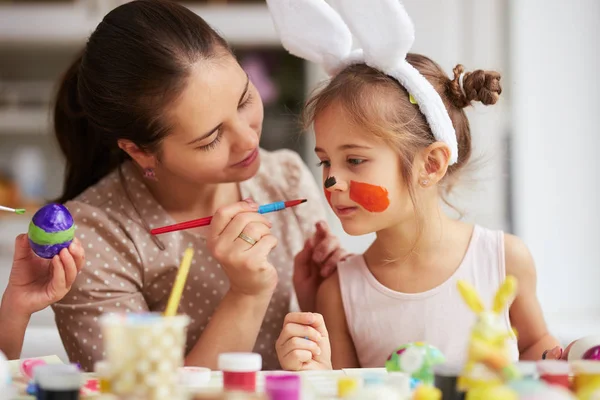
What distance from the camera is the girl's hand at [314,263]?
1391 millimetres

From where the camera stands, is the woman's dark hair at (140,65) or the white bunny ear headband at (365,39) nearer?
the white bunny ear headband at (365,39)

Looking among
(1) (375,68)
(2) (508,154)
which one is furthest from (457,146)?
(2) (508,154)

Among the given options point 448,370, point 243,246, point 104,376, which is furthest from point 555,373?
point 243,246

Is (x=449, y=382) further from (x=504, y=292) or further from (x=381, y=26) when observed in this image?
(x=381, y=26)

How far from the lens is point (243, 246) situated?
1.18m

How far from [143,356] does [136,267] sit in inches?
26.6

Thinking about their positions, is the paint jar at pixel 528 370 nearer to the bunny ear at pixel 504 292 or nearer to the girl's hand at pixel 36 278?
Result: the bunny ear at pixel 504 292

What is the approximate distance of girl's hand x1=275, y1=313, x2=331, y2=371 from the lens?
100cm

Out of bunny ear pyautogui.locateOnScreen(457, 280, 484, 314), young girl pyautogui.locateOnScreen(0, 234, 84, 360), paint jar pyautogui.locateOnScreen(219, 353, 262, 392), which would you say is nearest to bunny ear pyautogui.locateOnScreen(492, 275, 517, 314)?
bunny ear pyautogui.locateOnScreen(457, 280, 484, 314)

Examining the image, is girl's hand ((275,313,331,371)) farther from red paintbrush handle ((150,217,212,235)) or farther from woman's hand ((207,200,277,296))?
red paintbrush handle ((150,217,212,235))

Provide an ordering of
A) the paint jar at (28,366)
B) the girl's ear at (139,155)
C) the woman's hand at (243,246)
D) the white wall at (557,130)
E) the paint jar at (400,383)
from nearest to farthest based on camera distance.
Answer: the paint jar at (400,383)
the paint jar at (28,366)
the woman's hand at (243,246)
the girl's ear at (139,155)
the white wall at (557,130)

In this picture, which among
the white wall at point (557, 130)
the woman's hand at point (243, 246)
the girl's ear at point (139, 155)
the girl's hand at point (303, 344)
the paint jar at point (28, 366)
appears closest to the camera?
the paint jar at point (28, 366)

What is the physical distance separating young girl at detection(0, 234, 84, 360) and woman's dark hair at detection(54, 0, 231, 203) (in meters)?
0.28

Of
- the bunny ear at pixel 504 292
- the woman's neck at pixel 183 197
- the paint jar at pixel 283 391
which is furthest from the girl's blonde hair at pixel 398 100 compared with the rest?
the paint jar at pixel 283 391
